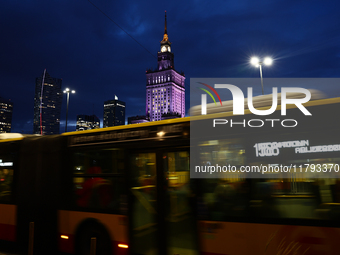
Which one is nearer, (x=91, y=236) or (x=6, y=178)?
(x=91, y=236)

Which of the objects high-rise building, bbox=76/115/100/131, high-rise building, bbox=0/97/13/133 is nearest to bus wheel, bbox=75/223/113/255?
high-rise building, bbox=76/115/100/131

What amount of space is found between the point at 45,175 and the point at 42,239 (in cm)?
158

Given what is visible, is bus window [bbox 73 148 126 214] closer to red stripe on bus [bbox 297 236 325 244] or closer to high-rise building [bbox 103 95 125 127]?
red stripe on bus [bbox 297 236 325 244]

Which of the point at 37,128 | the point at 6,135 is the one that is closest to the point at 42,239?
the point at 6,135

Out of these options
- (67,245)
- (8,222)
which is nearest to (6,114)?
(8,222)

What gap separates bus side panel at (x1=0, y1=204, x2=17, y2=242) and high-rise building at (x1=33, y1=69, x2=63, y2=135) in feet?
203

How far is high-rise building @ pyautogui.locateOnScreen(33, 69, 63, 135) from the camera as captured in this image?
85.3 m

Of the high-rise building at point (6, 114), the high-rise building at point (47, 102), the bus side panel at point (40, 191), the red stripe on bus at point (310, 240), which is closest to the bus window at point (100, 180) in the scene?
the bus side panel at point (40, 191)

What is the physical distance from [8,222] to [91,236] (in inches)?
113

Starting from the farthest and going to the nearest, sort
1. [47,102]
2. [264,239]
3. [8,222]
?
[47,102] < [8,222] < [264,239]

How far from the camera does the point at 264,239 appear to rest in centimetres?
385

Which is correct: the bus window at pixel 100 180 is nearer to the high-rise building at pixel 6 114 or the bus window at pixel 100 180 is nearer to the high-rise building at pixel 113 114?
the high-rise building at pixel 6 114

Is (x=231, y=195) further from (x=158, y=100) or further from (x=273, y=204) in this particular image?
(x=158, y=100)

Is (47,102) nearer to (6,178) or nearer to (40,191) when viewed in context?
(6,178)
